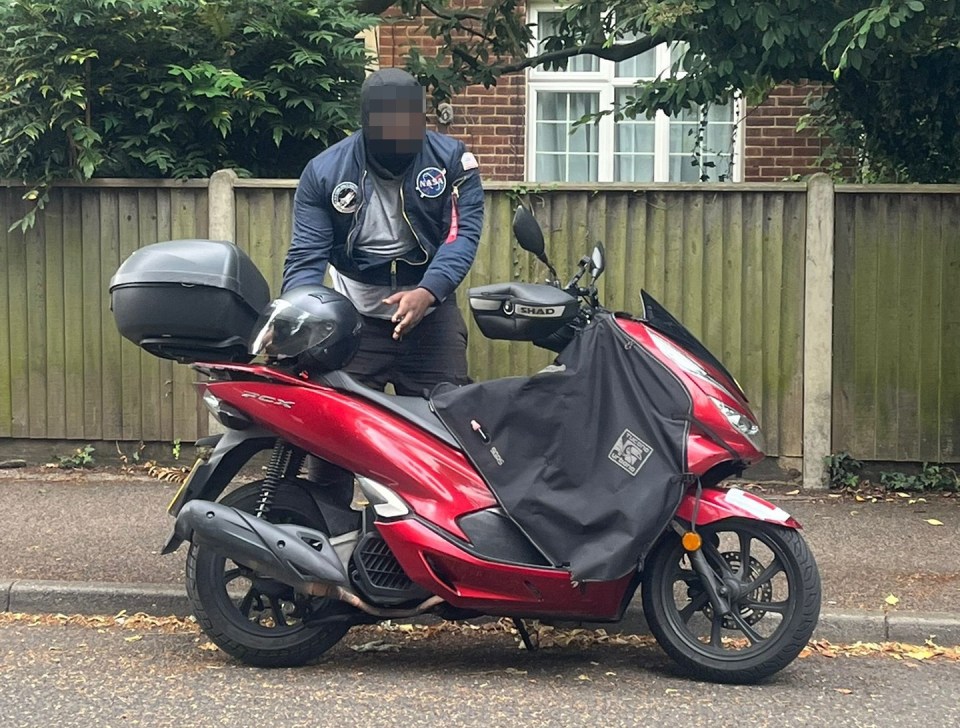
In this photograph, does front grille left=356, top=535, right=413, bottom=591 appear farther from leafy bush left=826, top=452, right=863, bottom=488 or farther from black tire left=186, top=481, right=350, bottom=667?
leafy bush left=826, top=452, right=863, bottom=488

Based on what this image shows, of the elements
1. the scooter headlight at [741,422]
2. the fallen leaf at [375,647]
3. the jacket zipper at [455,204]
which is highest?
the jacket zipper at [455,204]

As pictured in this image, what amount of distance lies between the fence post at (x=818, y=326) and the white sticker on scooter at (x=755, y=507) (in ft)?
10.4

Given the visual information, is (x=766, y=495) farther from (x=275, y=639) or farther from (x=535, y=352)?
(x=275, y=639)

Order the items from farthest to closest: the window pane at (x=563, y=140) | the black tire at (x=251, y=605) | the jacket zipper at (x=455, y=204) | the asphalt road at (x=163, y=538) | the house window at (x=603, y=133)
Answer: the window pane at (x=563, y=140)
the house window at (x=603, y=133)
the asphalt road at (x=163, y=538)
the jacket zipper at (x=455, y=204)
the black tire at (x=251, y=605)

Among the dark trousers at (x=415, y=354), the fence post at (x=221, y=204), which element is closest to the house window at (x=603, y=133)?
the fence post at (x=221, y=204)

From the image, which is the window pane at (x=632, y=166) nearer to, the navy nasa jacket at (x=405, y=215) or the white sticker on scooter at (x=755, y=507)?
the navy nasa jacket at (x=405, y=215)

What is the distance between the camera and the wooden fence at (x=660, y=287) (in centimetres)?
742

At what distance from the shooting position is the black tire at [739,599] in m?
4.29

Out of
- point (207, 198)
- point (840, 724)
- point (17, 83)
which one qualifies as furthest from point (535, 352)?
point (840, 724)

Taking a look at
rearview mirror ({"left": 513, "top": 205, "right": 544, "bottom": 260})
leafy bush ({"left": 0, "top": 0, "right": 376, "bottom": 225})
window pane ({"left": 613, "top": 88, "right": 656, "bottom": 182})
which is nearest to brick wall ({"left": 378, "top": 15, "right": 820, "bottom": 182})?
window pane ({"left": 613, "top": 88, "right": 656, "bottom": 182})

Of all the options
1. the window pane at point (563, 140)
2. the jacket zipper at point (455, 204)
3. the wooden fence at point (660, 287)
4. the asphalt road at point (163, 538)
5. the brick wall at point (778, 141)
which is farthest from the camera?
the window pane at point (563, 140)

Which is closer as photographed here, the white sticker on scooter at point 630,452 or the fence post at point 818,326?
the white sticker on scooter at point 630,452

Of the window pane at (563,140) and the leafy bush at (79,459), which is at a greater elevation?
the window pane at (563,140)

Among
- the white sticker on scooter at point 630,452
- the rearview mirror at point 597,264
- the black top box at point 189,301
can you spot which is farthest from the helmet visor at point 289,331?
the white sticker on scooter at point 630,452
